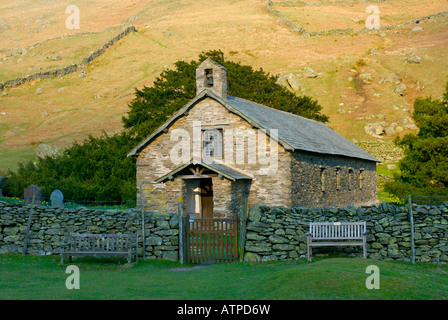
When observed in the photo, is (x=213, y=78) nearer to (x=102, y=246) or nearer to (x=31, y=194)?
(x=31, y=194)

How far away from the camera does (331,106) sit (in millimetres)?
65875

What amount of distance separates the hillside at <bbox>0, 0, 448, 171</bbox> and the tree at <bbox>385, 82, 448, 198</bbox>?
27.2 metres

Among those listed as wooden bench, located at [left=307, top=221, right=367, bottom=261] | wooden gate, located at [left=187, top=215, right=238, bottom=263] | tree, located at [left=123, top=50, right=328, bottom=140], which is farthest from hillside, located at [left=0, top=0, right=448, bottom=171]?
wooden bench, located at [left=307, top=221, right=367, bottom=261]

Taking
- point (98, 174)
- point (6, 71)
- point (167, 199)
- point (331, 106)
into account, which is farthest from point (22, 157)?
point (6, 71)

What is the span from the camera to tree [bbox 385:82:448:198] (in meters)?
25.8

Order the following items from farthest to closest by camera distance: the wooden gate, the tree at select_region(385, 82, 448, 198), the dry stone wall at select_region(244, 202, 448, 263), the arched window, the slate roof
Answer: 1. the arched window
2. the tree at select_region(385, 82, 448, 198)
3. the slate roof
4. the wooden gate
5. the dry stone wall at select_region(244, 202, 448, 263)

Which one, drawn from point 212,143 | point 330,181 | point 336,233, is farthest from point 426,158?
point 336,233

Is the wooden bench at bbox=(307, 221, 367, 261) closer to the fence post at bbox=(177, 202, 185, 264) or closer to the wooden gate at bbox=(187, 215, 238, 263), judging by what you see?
the wooden gate at bbox=(187, 215, 238, 263)

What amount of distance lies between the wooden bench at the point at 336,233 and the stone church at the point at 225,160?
714 cm

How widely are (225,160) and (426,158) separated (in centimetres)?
1129

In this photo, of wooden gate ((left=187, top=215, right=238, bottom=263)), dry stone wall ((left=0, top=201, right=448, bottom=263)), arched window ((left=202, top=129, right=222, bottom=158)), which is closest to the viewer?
dry stone wall ((left=0, top=201, right=448, bottom=263))

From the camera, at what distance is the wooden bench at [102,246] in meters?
15.7
